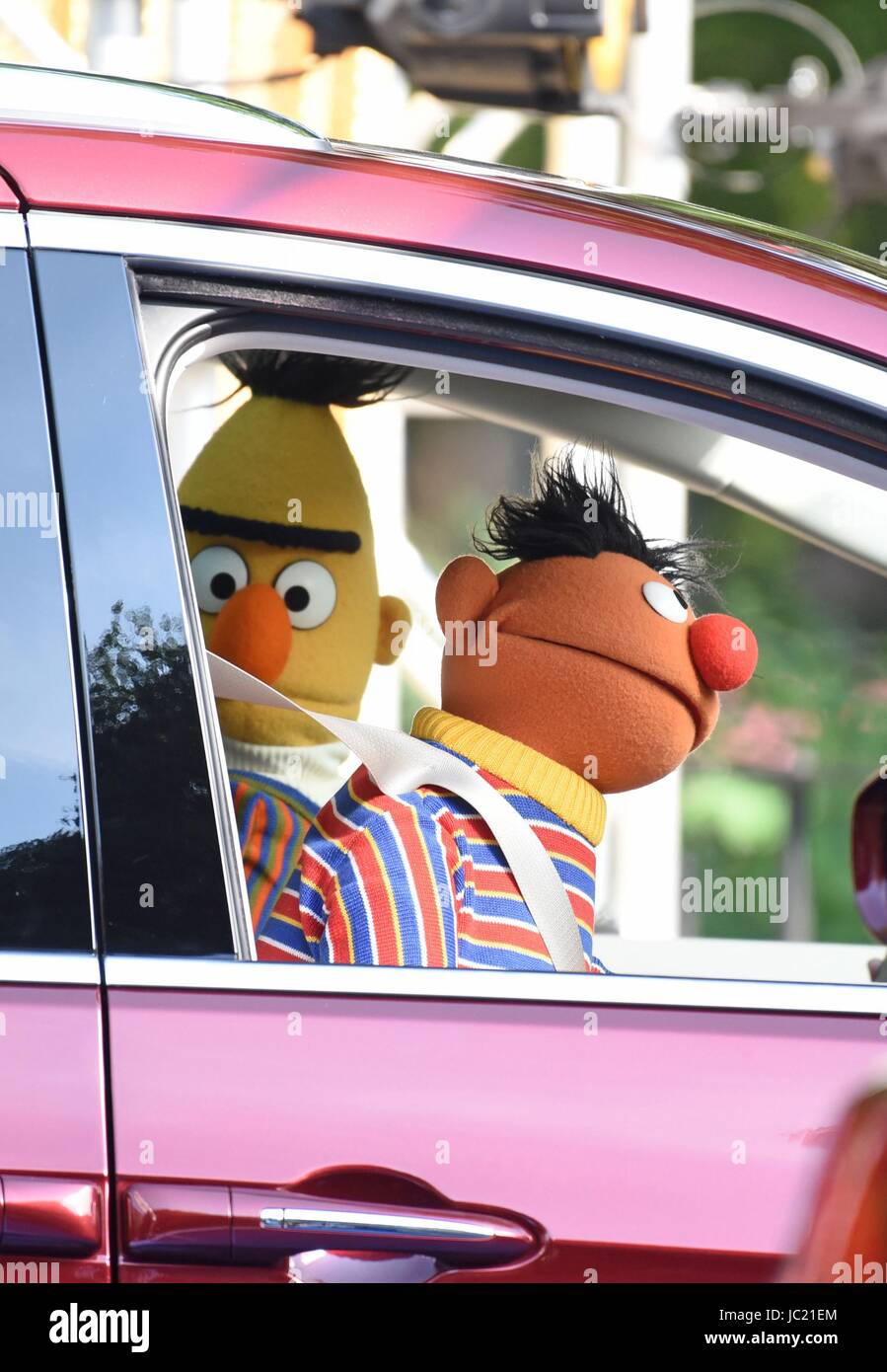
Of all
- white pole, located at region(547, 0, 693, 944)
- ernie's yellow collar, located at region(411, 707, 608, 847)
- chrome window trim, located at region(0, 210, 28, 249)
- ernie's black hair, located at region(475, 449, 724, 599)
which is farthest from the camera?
white pole, located at region(547, 0, 693, 944)

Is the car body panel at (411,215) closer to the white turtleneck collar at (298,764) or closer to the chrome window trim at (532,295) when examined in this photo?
the chrome window trim at (532,295)

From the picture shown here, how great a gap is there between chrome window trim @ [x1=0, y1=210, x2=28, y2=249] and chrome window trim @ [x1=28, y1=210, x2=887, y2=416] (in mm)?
107

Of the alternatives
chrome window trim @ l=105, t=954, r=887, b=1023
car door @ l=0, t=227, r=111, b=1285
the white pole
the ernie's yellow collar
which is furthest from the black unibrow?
the white pole

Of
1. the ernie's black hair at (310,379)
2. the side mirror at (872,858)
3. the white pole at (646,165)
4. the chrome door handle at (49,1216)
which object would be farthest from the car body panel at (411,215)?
the white pole at (646,165)

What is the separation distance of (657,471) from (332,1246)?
1.23 m

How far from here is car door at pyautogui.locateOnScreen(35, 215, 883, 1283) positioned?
1249mm

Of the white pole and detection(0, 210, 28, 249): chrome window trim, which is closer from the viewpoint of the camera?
detection(0, 210, 28, 249): chrome window trim

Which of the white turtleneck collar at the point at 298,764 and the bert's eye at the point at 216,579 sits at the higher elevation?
the bert's eye at the point at 216,579

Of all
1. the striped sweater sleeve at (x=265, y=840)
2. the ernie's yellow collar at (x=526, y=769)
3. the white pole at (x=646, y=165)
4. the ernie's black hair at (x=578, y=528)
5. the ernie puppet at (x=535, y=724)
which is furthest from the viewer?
the white pole at (x=646, y=165)

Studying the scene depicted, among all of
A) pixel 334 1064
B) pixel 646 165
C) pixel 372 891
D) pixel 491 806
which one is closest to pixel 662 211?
pixel 491 806

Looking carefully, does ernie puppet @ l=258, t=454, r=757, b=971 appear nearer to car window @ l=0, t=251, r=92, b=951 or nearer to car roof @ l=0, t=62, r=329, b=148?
car window @ l=0, t=251, r=92, b=951

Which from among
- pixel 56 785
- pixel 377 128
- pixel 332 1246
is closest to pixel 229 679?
pixel 56 785

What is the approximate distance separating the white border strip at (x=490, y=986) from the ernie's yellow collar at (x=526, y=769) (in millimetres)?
427

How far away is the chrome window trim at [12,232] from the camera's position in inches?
52.0
